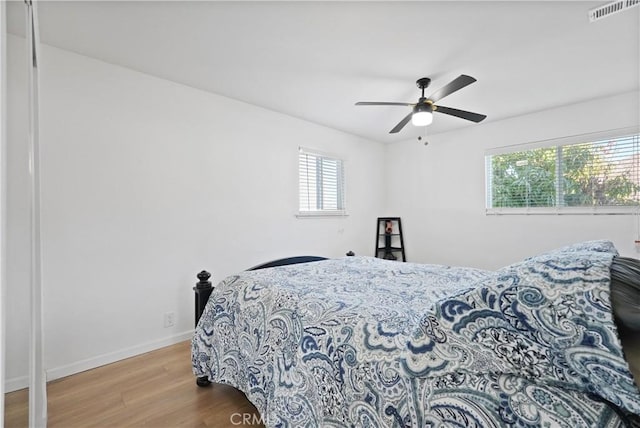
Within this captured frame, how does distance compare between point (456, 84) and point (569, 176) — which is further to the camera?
point (569, 176)

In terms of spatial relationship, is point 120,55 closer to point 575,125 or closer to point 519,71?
point 519,71

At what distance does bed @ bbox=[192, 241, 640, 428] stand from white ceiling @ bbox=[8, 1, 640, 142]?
1.68 meters

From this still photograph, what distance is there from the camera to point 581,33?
6.77 feet

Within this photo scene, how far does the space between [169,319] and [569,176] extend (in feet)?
15.1

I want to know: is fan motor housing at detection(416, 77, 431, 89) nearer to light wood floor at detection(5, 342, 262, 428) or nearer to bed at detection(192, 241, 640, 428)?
bed at detection(192, 241, 640, 428)

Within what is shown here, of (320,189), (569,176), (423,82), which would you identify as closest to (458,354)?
(423,82)

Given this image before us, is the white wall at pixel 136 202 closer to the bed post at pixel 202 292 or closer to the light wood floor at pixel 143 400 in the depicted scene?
the light wood floor at pixel 143 400

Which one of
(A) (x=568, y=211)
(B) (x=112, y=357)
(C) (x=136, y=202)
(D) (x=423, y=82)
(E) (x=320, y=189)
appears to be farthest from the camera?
(E) (x=320, y=189)

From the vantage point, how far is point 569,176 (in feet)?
11.3

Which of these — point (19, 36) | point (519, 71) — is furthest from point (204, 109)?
point (519, 71)

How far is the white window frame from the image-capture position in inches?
152

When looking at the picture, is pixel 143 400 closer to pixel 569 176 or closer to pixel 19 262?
pixel 19 262

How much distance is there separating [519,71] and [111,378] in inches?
162
